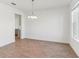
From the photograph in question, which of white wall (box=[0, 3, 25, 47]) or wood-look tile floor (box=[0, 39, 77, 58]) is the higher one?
white wall (box=[0, 3, 25, 47])

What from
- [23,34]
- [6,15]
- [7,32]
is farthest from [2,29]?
[23,34]

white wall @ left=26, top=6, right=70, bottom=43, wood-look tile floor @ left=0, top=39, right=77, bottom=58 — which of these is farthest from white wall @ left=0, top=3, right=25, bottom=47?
white wall @ left=26, top=6, right=70, bottom=43

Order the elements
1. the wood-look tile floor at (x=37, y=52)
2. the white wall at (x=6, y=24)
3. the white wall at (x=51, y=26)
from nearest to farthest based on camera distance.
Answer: the wood-look tile floor at (x=37, y=52), the white wall at (x=6, y=24), the white wall at (x=51, y=26)

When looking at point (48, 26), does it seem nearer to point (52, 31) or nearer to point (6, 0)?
point (52, 31)

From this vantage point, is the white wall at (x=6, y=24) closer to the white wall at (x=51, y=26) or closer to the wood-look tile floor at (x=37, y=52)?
the wood-look tile floor at (x=37, y=52)

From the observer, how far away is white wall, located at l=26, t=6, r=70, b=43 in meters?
5.96

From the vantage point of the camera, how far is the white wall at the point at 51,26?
5.96 m

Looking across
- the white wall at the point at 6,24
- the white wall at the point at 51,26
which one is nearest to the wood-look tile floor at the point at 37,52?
the white wall at the point at 6,24

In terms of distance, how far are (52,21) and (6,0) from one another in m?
3.59

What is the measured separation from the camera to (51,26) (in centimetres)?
659

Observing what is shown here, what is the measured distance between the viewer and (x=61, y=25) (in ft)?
20.0

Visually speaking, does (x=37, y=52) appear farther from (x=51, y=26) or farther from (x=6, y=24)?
(x=51, y=26)

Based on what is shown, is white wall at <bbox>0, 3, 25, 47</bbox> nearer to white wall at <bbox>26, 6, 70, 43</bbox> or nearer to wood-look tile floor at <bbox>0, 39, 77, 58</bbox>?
wood-look tile floor at <bbox>0, 39, 77, 58</bbox>

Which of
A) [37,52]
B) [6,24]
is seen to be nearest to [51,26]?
[37,52]
